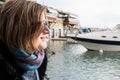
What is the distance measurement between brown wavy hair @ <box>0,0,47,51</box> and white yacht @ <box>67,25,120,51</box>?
2739cm

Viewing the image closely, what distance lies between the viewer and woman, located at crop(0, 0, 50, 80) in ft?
5.63

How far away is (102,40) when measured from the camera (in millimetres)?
29281

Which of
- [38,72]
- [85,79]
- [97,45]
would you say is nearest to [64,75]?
[85,79]

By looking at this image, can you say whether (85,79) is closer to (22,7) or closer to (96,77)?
(96,77)

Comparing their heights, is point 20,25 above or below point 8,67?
above

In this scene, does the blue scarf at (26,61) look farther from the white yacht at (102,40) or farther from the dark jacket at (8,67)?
the white yacht at (102,40)

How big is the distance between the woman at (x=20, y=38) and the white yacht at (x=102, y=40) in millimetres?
27382

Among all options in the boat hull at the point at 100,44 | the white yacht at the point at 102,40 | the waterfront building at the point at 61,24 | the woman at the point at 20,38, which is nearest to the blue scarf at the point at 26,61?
the woman at the point at 20,38

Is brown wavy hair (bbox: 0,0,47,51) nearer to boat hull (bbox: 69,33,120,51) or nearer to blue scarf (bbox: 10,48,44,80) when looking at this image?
blue scarf (bbox: 10,48,44,80)

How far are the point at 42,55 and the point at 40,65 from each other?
0.25 ft

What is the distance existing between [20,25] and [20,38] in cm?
6

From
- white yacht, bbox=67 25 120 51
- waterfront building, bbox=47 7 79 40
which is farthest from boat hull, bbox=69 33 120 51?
waterfront building, bbox=47 7 79 40

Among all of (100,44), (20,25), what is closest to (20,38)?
(20,25)

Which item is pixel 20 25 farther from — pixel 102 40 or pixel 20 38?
pixel 102 40
